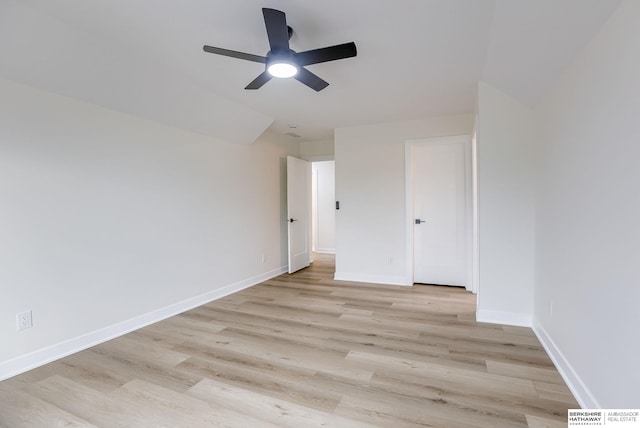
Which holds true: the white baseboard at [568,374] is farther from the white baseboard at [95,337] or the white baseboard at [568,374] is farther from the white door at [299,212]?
the white door at [299,212]

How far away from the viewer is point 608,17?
4.96 ft

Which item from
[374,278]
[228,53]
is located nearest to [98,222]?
[228,53]

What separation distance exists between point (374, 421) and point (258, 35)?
2614 millimetres

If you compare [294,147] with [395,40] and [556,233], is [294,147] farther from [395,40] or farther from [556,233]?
[556,233]

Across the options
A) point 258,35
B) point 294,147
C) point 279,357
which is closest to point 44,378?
point 279,357

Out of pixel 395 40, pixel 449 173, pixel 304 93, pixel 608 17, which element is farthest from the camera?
pixel 449 173

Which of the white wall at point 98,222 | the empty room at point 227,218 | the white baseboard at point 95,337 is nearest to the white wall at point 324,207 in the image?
the empty room at point 227,218

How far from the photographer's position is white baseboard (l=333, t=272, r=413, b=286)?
449 centimetres

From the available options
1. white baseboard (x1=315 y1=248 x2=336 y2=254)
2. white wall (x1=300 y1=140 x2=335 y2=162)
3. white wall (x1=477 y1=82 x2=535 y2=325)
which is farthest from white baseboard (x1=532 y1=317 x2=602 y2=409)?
white baseboard (x1=315 y1=248 x2=336 y2=254)

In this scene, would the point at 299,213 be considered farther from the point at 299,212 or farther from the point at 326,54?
the point at 326,54

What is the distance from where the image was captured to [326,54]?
2008 mm

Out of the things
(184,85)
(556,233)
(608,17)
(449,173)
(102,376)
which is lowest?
(102,376)

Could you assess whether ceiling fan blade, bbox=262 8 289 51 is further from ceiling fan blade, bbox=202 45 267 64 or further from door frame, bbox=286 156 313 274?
door frame, bbox=286 156 313 274

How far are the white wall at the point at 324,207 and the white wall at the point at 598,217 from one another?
18.1 feet
